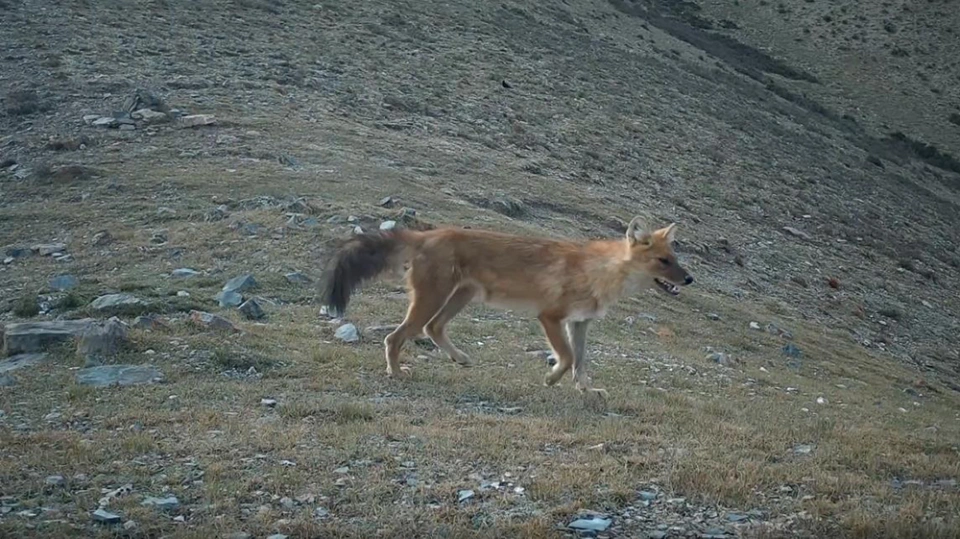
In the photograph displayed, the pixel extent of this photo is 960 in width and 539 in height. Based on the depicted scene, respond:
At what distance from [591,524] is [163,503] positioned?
8.66 feet

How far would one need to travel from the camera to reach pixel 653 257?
12164 millimetres

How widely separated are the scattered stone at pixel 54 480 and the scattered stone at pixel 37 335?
13.6ft

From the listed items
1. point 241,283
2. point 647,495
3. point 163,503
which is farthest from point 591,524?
point 241,283

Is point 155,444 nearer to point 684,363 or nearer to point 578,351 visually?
point 578,351

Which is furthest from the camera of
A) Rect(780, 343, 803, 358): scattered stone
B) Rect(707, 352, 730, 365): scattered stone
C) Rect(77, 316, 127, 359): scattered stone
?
Rect(780, 343, 803, 358): scattered stone

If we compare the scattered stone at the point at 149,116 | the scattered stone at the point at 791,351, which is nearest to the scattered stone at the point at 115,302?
the scattered stone at the point at 791,351

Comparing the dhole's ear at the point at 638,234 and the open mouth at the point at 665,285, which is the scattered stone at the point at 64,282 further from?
the open mouth at the point at 665,285

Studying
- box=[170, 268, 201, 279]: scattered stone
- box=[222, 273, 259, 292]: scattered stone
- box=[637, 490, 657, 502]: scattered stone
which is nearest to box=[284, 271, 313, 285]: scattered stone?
box=[222, 273, 259, 292]: scattered stone

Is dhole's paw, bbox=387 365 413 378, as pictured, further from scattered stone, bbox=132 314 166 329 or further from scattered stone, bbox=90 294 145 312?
scattered stone, bbox=90 294 145 312

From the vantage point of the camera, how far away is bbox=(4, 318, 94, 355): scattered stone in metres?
11.2

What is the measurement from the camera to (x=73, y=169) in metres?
22.6

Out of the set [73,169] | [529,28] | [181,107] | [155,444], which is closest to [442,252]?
[155,444]

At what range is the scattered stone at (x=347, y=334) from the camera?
508 inches

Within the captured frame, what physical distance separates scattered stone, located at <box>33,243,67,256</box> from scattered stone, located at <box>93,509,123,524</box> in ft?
38.4
